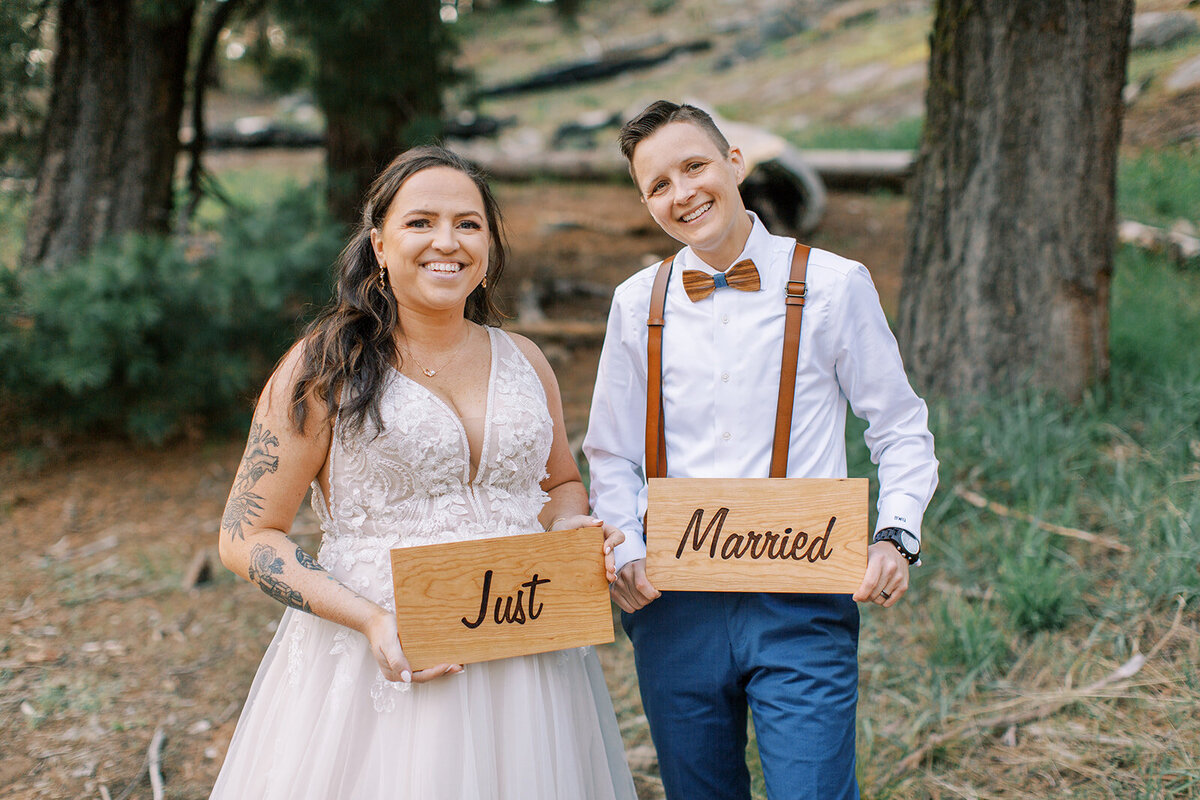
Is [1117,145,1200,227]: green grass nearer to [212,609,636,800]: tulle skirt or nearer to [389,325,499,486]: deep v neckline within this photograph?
[389,325,499,486]: deep v neckline

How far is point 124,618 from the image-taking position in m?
3.80

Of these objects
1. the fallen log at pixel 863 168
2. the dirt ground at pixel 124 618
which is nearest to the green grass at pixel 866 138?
the fallen log at pixel 863 168

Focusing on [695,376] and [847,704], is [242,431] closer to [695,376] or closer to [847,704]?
[695,376]

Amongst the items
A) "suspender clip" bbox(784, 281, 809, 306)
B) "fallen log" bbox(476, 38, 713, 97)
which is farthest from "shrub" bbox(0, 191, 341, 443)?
"fallen log" bbox(476, 38, 713, 97)

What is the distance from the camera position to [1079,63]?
12.5 feet

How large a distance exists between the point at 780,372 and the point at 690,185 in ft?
Answer: 1.49

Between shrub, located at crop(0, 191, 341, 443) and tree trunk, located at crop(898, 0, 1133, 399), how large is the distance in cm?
297

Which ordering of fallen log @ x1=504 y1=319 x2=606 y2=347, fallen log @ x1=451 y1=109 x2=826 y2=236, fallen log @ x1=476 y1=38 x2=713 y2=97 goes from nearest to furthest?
fallen log @ x1=504 y1=319 x2=606 y2=347, fallen log @ x1=451 y1=109 x2=826 y2=236, fallen log @ x1=476 y1=38 x2=713 y2=97

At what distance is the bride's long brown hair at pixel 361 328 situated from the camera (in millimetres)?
1859

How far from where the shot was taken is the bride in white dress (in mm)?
1798

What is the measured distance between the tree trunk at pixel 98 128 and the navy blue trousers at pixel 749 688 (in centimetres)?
425

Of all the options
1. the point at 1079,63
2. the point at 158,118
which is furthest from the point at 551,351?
the point at 1079,63

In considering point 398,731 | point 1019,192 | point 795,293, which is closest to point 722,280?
point 795,293

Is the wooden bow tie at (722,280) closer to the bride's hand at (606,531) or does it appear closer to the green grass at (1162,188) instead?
the bride's hand at (606,531)
